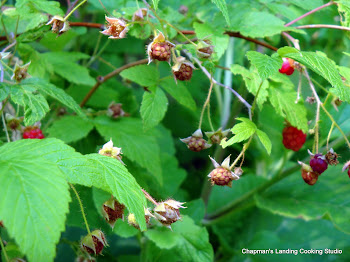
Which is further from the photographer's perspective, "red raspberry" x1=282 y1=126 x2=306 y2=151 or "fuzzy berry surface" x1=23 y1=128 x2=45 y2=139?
"red raspberry" x1=282 y1=126 x2=306 y2=151

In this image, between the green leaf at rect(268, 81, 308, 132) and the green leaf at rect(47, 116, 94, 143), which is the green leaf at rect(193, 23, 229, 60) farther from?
the green leaf at rect(47, 116, 94, 143)

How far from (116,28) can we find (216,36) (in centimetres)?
35

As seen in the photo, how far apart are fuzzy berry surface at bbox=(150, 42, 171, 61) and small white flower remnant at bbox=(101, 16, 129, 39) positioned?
9 cm

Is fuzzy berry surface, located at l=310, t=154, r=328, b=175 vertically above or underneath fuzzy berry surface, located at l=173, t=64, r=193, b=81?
underneath

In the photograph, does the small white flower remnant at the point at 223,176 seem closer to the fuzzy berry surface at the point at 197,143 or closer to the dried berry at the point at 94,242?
the fuzzy berry surface at the point at 197,143

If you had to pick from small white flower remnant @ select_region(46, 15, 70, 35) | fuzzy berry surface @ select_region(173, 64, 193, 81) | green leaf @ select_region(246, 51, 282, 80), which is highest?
small white flower remnant @ select_region(46, 15, 70, 35)

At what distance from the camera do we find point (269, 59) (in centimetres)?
109

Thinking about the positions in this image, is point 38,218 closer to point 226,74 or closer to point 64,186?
point 64,186

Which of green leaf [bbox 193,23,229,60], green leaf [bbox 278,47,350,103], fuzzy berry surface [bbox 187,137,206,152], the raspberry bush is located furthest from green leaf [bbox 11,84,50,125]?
green leaf [bbox 278,47,350,103]

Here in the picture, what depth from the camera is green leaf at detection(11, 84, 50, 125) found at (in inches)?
41.8

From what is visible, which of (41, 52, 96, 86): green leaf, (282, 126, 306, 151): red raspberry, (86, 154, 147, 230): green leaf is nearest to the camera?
(86, 154, 147, 230): green leaf

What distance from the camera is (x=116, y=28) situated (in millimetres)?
1131

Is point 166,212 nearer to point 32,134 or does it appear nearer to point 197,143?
point 197,143

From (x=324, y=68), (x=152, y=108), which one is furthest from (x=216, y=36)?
(x=324, y=68)
